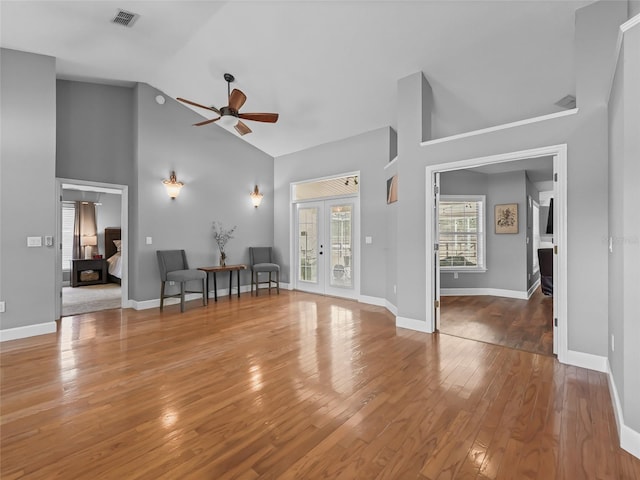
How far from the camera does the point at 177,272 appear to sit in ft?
16.8

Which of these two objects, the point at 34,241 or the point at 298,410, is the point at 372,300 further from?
the point at 34,241

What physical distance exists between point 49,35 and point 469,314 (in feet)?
21.7

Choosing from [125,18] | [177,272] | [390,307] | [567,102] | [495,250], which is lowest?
[390,307]

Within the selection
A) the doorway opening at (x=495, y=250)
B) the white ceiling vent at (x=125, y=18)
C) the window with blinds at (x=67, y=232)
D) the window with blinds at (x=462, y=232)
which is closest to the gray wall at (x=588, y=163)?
the doorway opening at (x=495, y=250)

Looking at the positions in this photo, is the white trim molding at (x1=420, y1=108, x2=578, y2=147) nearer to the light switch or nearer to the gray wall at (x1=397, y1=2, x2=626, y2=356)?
the gray wall at (x1=397, y1=2, x2=626, y2=356)

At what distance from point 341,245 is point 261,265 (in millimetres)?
1710

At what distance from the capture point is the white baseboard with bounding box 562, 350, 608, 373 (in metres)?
2.78

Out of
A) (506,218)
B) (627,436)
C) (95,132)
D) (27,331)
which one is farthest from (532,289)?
(95,132)

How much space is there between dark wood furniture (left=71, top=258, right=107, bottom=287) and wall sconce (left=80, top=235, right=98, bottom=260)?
0.48 m

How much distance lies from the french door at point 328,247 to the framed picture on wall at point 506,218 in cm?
304

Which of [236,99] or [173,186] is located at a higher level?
[236,99]

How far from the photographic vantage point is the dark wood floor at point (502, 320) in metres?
3.62

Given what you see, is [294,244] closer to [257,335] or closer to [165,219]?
[165,219]

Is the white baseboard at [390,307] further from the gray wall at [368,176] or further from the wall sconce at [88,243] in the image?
the wall sconce at [88,243]
